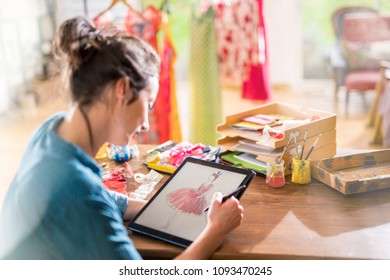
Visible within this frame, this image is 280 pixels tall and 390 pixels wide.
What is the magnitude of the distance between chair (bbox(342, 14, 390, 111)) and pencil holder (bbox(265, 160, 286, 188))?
314 cm

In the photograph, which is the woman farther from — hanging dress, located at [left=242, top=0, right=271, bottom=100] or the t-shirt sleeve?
hanging dress, located at [left=242, top=0, right=271, bottom=100]

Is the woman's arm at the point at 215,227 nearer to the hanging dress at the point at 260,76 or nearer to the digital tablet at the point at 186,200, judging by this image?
the digital tablet at the point at 186,200

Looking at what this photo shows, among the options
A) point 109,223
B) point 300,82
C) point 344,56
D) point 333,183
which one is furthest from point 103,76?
point 300,82

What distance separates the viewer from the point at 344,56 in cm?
466

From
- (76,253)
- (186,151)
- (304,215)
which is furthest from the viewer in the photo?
(186,151)

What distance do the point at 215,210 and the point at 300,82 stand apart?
4.50m

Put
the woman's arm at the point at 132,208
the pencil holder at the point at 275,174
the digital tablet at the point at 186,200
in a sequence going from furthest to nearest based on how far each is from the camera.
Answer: the pencil holder at the point at 275,174 → the woman's arm at the point at 132,208 → the digital tablet at the point at 186,200

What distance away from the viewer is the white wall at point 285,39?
5383mm

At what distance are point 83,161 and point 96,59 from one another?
250 millimetres

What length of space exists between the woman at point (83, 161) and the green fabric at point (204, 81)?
1738 millimetres

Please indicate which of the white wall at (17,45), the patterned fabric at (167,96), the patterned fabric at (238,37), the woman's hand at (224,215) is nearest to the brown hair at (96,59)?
the woman's hand at (224,215)

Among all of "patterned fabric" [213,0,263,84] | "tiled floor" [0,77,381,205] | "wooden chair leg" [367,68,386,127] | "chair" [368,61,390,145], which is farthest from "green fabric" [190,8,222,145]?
"wooden chair leg" [367,68,386,127]

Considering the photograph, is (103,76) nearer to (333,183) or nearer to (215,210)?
(215,210)
